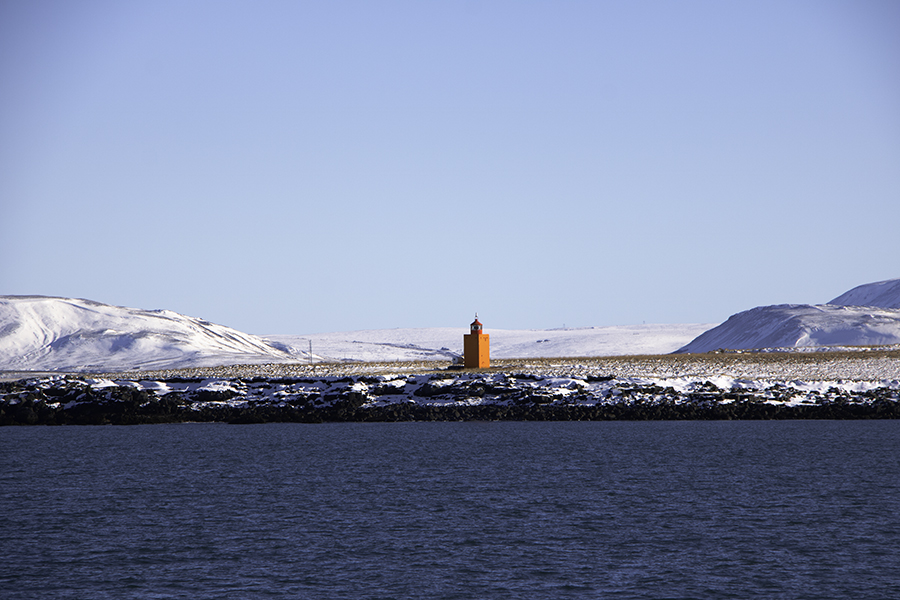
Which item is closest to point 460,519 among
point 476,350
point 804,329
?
point 476,350

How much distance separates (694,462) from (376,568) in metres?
20.6

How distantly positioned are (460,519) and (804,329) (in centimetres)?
11444

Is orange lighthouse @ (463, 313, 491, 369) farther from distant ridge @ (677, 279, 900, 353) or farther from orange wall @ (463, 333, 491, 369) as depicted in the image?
distant ridge @ (677, 279, 900, 353)

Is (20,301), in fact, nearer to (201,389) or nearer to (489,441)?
(201,389)

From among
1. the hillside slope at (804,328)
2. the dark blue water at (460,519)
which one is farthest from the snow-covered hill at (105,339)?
the dark blue water at (460,519)

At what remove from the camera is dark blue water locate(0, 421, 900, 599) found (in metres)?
18.3

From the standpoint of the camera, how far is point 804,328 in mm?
129375

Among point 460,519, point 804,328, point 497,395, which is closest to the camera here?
point 460,519

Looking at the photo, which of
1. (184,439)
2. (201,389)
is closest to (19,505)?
(184,439)

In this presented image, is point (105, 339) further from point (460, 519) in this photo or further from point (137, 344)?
point (460, 519)

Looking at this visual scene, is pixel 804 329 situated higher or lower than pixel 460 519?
higher

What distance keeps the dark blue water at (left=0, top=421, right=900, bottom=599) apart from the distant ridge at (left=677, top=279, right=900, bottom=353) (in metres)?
81.1

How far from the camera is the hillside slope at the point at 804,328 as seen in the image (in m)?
122

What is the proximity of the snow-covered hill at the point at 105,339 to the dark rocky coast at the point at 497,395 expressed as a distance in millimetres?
51341
